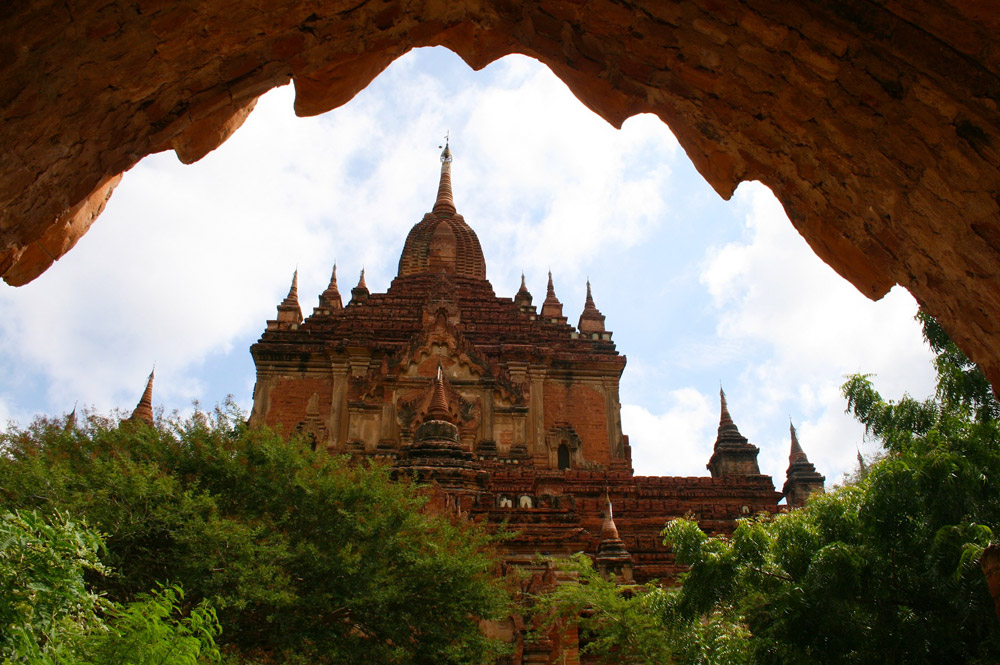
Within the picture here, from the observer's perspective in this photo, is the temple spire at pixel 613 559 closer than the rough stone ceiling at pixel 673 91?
No

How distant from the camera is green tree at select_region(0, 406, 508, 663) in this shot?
35.3 feet

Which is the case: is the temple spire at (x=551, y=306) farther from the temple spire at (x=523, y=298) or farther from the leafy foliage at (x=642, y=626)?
the leafy foliage at (x=642, y=626)

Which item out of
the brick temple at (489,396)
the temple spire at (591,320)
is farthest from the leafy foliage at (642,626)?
the temple spire at (591,320)

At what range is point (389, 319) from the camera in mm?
33500

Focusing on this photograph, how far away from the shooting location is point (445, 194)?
1758 inches

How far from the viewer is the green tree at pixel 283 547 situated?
10.8 meters

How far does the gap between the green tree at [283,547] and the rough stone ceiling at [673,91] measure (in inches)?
263

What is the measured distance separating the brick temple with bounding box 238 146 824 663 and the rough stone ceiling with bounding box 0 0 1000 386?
1533 centimetres

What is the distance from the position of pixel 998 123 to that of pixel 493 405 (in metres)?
26.0

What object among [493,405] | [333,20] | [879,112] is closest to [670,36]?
[879,112]

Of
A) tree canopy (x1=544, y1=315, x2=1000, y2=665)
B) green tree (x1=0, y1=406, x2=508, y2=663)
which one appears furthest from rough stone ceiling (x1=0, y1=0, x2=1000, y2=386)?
green tree (x1=0, y1=406, x2=508, y2=663)

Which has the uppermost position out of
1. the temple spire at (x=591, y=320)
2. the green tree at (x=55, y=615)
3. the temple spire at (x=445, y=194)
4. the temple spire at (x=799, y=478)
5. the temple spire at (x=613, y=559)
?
the temple spire at (x=445, y=194)

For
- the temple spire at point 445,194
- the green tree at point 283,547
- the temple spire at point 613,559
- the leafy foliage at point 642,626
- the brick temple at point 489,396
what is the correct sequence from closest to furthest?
1. the leafy foliage at point 642,626
2. the green tree at point 283,547
3. the temple spire at point 613,559
4. the brick temple at point 489,396
5. the temple spire at point 445,194

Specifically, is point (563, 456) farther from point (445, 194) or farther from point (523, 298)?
point (445, 194)
